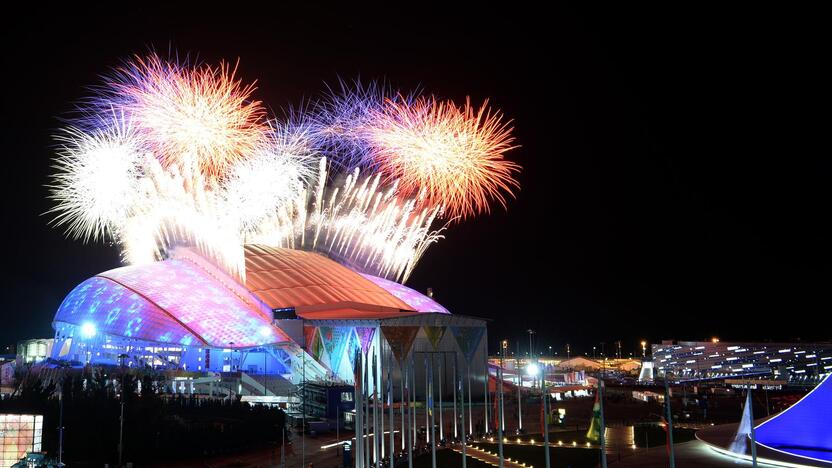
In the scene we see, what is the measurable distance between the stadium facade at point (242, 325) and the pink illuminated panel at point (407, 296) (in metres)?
8.55

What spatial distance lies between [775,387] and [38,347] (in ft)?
216

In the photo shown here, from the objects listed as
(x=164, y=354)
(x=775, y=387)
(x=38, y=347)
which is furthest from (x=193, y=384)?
(x=775, y=387)

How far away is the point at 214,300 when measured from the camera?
53.5 m

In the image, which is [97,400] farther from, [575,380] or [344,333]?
[575,380]

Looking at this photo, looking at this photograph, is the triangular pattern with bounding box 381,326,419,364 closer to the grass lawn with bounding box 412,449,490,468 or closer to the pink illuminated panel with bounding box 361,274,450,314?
the grass lawn with bounding box 412,449,490,468

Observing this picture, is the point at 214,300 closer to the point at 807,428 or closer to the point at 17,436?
the point at 17,436

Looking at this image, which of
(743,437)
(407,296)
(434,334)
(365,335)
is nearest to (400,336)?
(434,334)

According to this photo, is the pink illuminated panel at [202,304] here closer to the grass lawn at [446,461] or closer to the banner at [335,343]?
the banner at [335,343]

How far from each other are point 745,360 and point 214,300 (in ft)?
231

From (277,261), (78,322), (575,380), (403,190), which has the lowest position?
(575,380)

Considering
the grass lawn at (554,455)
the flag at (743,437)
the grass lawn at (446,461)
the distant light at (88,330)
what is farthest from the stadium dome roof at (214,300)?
the flag at (743,437)

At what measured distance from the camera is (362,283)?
63375mm

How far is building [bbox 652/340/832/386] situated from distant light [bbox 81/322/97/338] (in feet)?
200

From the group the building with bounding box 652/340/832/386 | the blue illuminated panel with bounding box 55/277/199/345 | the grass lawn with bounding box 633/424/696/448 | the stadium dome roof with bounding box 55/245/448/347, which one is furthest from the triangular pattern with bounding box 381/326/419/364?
the building with bounding box 652/340/832/386
